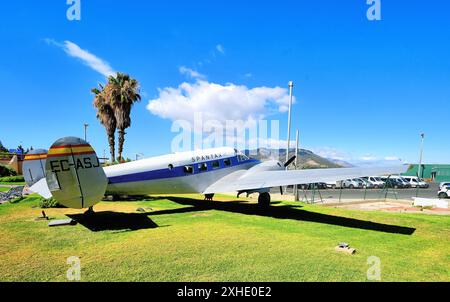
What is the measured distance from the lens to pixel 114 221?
13047 mm

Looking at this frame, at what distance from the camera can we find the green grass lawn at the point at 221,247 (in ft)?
22.2

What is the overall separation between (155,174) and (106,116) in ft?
75.7

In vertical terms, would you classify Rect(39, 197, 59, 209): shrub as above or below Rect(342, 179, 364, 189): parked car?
above

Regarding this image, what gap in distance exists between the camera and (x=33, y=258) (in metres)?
7.69

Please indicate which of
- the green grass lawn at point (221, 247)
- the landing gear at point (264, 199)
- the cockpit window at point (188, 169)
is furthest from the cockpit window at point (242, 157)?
the green grass lawn at point (221, 247)

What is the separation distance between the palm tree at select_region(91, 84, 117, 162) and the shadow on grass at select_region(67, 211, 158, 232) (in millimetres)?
22106

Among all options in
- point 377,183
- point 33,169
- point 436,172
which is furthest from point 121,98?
point 436,172

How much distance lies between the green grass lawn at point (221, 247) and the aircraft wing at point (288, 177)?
2019 millimetres

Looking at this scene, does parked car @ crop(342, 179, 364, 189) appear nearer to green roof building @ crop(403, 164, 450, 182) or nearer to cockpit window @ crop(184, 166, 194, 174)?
green roof building @ crop(403, 164, 450, 182)

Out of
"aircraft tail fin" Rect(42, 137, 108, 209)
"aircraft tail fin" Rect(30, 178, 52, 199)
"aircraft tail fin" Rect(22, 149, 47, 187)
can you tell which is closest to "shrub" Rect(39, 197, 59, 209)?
"aircraft tail fin" Rect(22, 149, 47, 187)

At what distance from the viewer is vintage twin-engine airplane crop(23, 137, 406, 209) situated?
980cm
